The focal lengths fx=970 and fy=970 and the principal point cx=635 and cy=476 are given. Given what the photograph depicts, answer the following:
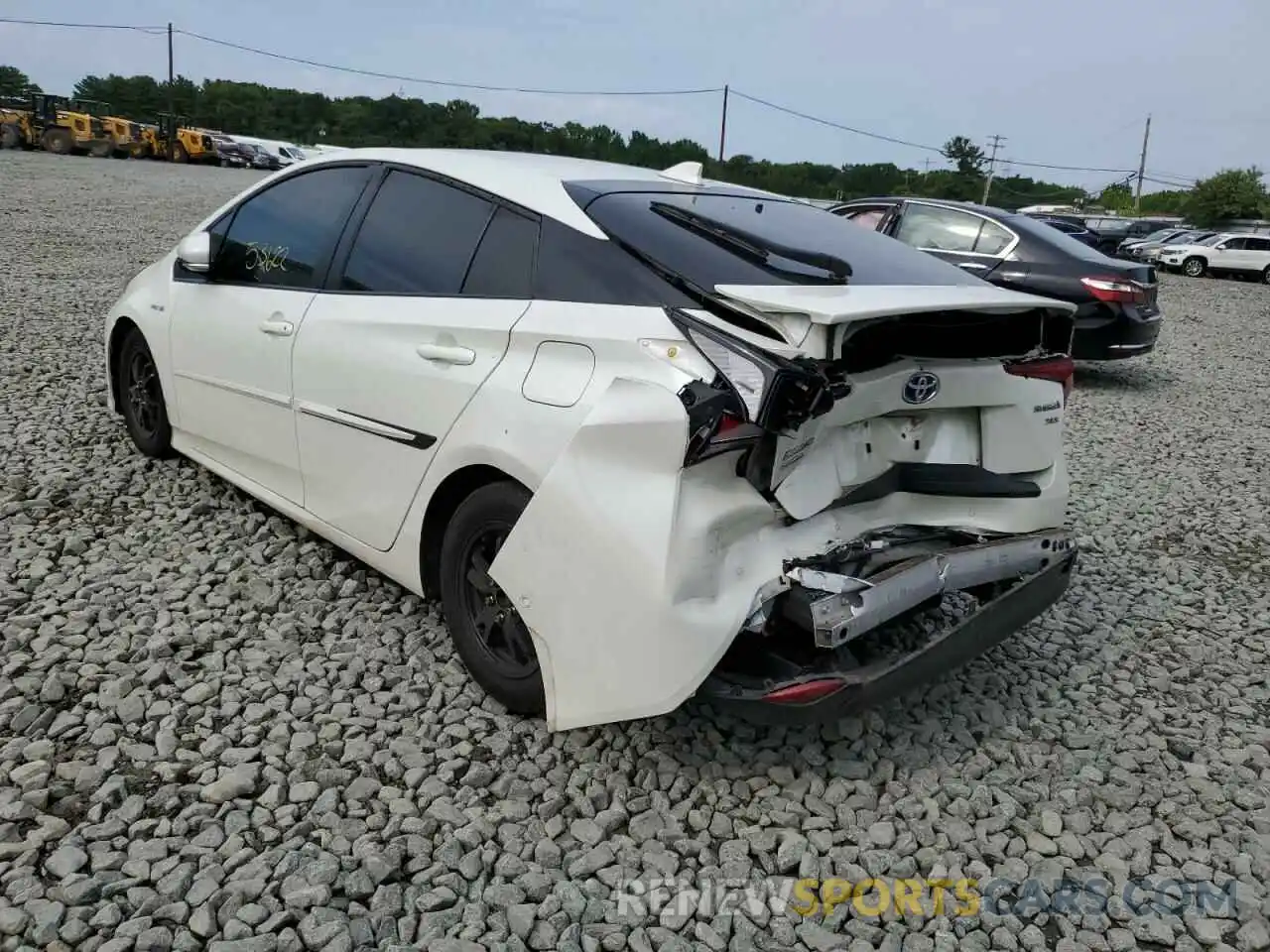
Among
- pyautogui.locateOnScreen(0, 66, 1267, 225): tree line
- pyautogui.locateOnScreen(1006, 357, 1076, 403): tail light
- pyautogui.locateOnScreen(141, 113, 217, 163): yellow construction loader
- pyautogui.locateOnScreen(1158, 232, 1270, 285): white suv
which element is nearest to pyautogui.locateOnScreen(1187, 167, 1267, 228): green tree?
pyautogui.locateOnScreen(0, 66, 1267, 225): tree line

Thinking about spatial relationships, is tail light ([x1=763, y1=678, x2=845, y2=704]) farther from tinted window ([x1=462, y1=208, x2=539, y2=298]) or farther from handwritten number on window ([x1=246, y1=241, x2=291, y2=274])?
handwritten number on window ([x1=246, y1=241, x2=291, y2=274])

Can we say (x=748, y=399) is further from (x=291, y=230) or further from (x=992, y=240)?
(x=992, y=240)

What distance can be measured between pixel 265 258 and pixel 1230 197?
72920 mm

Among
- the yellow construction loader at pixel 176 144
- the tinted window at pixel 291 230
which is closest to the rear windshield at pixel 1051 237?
the tinted window at pixel 291 230

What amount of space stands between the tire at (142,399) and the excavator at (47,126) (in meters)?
35.9

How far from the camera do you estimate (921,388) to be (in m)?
2.74

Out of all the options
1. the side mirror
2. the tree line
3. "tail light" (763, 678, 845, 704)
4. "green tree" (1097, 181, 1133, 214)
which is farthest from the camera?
"green tree" (1097, 181, 1133, 214)

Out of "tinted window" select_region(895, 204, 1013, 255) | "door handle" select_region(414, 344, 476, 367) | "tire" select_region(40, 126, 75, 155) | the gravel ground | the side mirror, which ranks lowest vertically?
the gravel ground

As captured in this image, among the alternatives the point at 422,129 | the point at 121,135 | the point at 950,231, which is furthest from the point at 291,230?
the point at 422,129

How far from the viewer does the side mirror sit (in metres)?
4.06

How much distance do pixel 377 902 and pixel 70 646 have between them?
164 centimetres

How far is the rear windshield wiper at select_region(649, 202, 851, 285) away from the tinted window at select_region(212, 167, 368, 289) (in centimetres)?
131

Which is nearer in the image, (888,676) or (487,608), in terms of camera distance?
(888,676)

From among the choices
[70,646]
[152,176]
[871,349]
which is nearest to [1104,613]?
[871,349]
